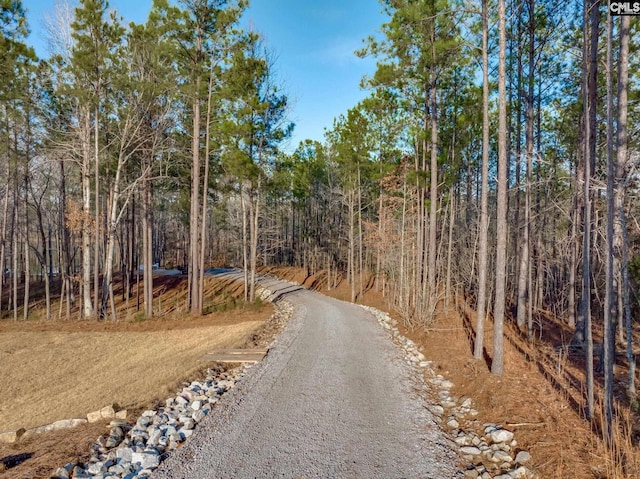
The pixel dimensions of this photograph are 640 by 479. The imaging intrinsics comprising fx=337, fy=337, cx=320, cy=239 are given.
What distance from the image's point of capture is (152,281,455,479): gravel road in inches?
155

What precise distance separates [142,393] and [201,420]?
2.00 metres

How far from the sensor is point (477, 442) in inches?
181

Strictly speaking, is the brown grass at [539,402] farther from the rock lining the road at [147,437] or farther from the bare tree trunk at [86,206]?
the bare tree trunk at [86,206]

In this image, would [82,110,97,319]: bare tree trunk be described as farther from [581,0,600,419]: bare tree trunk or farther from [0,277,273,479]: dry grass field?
[581,0,600,419]: bare tree trunk

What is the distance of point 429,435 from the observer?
4.72 m

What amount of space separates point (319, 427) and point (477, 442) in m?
2.17

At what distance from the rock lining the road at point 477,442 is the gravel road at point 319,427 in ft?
0.77

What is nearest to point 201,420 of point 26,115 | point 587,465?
point 587,465

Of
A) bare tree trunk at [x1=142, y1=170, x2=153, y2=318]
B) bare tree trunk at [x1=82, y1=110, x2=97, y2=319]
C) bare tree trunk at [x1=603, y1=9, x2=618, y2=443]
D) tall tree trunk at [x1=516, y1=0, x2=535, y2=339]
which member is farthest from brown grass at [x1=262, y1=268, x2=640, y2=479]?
bare tree trunk at [x1=82, y1=110, x2=97, y2=319]

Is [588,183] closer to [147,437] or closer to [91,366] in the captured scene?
[147,437]

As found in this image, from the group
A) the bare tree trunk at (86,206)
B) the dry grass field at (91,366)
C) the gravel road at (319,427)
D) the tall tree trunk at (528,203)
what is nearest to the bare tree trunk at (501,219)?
the gravel road at (319,427)

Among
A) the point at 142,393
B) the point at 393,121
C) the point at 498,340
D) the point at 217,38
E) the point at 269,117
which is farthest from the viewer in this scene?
the point at 269,117

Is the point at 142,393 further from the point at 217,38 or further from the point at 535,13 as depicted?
the point at 535,13

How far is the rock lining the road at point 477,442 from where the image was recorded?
3.93 meters
